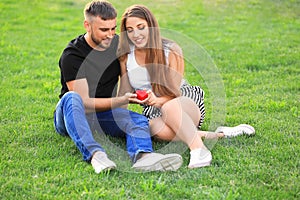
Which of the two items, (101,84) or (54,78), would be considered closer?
(101,84)

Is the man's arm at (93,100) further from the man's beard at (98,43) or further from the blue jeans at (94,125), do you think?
the man's beard at (98,43)

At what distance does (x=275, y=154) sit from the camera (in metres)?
3.84

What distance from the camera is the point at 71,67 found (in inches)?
161

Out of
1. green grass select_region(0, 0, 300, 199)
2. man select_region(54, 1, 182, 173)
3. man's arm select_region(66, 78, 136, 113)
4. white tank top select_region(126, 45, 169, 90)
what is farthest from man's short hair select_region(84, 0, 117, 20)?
green grass select_region(0, 0, 300, 199)

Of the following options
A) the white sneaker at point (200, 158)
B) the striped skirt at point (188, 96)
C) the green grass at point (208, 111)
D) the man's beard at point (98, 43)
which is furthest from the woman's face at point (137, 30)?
the white sneaker at point (200, 158)

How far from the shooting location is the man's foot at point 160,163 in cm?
357

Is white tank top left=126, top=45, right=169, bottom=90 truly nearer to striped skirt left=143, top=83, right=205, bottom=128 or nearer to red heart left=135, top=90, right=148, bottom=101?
striped skirt left=143, top=83, right=205, bottom=128

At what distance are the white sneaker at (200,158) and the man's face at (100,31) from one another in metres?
1.21

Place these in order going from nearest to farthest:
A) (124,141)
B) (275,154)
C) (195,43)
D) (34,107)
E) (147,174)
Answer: (147,174)
(275,154)
(124,141)
(34,107)
(195,43)

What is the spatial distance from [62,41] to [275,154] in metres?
5.26

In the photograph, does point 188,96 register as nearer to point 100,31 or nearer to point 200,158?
point 200,158

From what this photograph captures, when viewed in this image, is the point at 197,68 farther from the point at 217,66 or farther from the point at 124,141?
the point at 124,141

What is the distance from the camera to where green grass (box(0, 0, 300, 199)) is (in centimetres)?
333

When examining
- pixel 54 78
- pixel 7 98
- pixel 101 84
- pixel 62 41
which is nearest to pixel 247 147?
pixel 101 84
